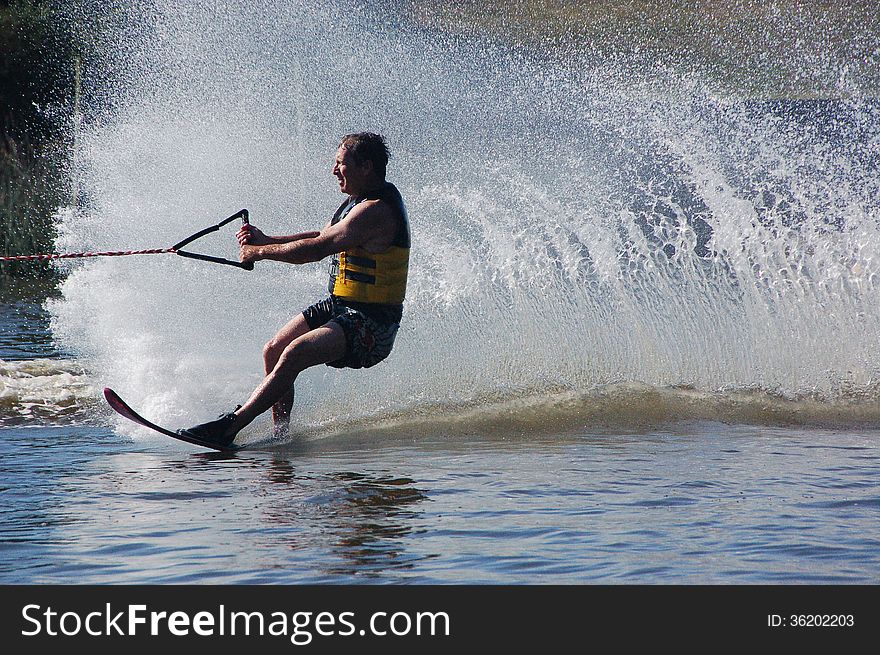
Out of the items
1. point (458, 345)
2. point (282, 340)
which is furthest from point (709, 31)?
point (282, 340)

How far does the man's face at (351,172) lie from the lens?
6035mm

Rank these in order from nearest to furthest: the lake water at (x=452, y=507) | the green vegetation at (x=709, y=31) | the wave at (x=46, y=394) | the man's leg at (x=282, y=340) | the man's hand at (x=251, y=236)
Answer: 1. the lake water at (x=452, y=507)
2. the man's hand at (x=251, y=236)
3. the man's leg at (x=282, y=340)
4. the wave at (x=46, y=394)
5. the green vegetation at (x=709, y=31)

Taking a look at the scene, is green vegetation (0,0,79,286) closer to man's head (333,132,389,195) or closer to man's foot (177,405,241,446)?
man's foot (177,405,241,446)

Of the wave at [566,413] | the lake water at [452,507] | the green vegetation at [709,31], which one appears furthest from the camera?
the green vegetation at [709,31]

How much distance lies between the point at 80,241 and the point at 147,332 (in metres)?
1.59

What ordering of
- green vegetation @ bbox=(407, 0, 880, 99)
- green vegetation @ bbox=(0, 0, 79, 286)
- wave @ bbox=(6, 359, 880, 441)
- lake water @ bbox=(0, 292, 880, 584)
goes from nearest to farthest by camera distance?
lake water @ bbox=(0, 292, 880, 584), wave @ bbox=(6, 359, 880, 441), green vegetation @ bbox=(0, 0, 79, 286), green vegetation @ bbox=(407, 0, 880, 99)

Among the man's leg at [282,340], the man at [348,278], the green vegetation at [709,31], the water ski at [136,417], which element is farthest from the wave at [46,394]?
the green vegetation at [709,31]

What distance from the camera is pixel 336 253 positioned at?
606 centimetres

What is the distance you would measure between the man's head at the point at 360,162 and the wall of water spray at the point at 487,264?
1.55 metres

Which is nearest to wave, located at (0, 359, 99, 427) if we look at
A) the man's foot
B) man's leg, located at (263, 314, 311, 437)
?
the man's foot

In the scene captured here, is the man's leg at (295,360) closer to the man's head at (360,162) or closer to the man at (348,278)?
the man at (348,278)

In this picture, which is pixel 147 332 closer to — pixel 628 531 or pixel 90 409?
pixel 90 409

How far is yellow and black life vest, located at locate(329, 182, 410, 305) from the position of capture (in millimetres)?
6113

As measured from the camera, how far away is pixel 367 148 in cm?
605
